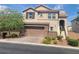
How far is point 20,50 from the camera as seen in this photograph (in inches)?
268

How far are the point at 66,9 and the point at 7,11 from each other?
1.37m

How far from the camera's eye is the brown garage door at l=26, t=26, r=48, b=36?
6961 mm

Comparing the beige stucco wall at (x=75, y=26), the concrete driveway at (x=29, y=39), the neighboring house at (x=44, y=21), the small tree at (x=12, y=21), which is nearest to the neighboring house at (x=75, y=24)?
the beige stucco wall at (x=75, y=26)

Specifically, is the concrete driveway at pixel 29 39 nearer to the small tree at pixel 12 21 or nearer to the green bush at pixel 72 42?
the small tree at pixel 12 21

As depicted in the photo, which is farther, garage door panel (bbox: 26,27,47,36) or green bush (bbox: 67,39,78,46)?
garage door panel (bbox: 26,27,47,36)

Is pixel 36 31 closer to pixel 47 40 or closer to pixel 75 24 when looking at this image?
pixel 47 40

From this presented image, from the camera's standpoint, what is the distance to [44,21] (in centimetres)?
696

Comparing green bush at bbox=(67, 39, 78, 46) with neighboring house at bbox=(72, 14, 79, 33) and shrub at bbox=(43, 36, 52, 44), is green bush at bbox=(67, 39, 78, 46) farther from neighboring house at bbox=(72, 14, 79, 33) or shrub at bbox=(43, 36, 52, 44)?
shrub at bbox=(43, 36, 52, 44)

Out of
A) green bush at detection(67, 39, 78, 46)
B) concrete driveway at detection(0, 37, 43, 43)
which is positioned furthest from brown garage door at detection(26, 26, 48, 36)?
green bush at detection(67, 39, 78, 46)

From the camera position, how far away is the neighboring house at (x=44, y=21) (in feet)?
22.6

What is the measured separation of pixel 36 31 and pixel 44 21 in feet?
1.01

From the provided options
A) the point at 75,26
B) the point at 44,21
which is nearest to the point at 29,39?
the point at 44,21
